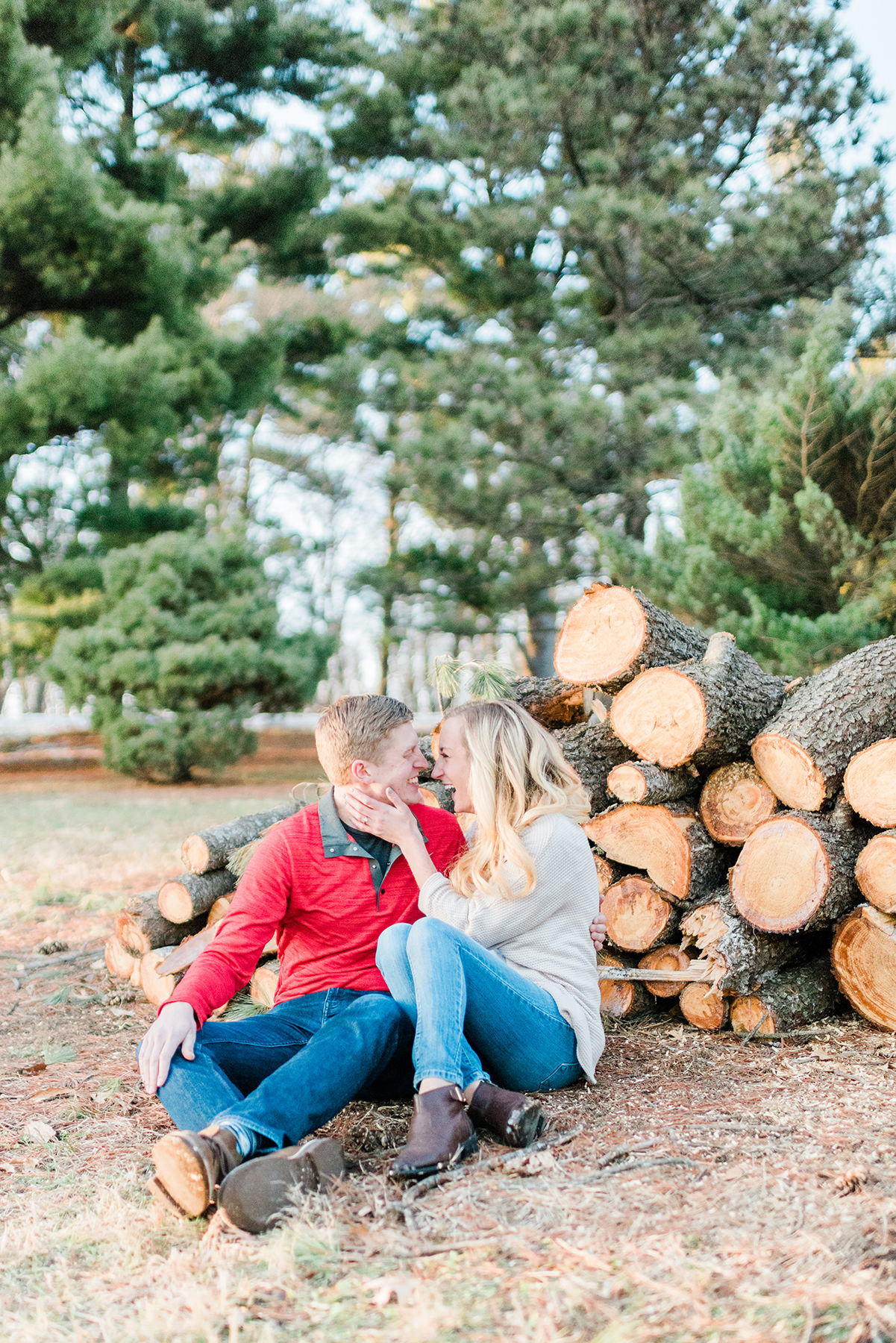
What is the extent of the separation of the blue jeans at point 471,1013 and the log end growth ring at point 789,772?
4.18ft

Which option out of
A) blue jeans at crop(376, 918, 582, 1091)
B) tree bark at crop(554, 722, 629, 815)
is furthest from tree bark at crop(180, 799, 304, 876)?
blue jeans at crop(376, 918, 582, 1091)

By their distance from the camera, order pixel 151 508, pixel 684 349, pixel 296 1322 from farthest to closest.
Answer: pixel 151 508
pixel 684 349
pixel 296 1322

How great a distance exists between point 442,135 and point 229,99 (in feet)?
11.4

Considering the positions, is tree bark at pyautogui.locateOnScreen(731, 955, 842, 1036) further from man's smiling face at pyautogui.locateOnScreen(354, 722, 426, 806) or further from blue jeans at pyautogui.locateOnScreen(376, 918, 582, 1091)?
man's smiling face at pyautogui.locateOnScreen(354, 722, 426, 806)

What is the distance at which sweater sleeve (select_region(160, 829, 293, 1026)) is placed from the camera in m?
2.42

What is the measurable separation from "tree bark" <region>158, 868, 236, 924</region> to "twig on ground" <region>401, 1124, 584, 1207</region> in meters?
2.03

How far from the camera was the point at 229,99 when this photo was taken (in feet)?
48.4

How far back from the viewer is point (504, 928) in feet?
8.88

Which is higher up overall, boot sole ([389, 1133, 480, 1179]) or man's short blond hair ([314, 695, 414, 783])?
man's short blond hair ([314, 695, 414, 783])

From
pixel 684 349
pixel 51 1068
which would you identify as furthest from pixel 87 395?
pixel 51 1068

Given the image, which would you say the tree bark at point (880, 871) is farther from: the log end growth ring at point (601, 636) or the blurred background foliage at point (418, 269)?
the blurred background foliage at point (418, 269)

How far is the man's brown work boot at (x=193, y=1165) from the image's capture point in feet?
6.70

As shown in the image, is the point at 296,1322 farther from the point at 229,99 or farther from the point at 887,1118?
the point at 229,99

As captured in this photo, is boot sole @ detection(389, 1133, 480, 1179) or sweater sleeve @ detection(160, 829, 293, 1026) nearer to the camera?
boot sole @ detection(389, 1133, 480, 1179)
